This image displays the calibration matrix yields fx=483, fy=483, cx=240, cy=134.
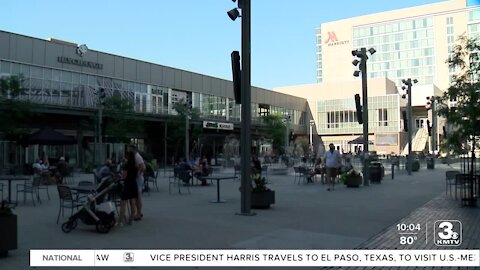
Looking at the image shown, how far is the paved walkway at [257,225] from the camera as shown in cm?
771

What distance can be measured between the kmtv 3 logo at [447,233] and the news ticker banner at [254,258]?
1015 mm

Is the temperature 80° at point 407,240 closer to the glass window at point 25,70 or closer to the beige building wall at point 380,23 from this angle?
the glass window at point 25,70

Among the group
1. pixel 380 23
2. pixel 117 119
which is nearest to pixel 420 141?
pixel 117 119

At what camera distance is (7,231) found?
6.68 meters

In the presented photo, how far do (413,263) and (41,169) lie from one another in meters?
18.7

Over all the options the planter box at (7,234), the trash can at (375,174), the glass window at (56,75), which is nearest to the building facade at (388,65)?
the glass window at (56,75)

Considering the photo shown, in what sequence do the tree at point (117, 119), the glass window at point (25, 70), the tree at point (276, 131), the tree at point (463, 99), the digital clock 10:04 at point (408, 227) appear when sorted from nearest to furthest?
the digital clock 10:04 at point (408, 227)
the tree at point (463, 99)
the glass window at point (25, 70)
the tree at point (117, 119)
the tree at point (276, 131)

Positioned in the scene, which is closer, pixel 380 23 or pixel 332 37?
pixel 380 23

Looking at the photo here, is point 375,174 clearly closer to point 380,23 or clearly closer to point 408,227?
point 408,227

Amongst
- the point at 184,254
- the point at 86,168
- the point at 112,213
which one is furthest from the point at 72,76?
the point at 184,254

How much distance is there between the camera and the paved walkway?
7.71m

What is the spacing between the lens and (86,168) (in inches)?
1240

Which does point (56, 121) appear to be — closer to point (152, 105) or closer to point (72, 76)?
point (72, 76)

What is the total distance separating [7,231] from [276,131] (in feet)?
194
